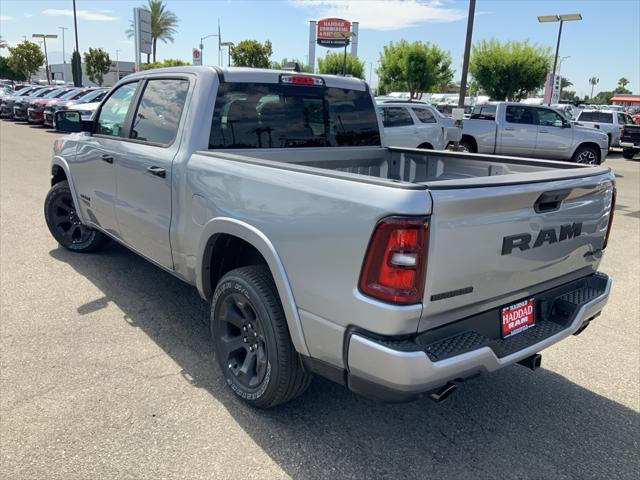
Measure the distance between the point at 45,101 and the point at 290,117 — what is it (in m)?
23.9

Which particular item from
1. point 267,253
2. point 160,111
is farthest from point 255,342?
point 160,111

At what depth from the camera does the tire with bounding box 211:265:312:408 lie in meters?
2.74

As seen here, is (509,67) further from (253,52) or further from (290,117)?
(290,117)

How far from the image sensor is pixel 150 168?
374 centimetres

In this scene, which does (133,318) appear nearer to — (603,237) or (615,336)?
(603,237)

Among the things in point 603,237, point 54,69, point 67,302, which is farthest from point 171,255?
point 54,69

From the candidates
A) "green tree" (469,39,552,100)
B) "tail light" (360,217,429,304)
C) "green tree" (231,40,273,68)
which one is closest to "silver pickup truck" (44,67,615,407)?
"tail light" (360,217,429,304)

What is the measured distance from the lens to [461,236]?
2252 millimetres

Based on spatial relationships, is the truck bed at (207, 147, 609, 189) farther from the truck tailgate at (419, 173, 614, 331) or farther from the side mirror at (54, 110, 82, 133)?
the side mirror at (54, 110, 82, 133)

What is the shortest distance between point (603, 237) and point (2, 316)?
436 cm

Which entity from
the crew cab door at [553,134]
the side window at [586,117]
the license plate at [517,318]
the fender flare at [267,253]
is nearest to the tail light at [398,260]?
the fender flare at [267,253]

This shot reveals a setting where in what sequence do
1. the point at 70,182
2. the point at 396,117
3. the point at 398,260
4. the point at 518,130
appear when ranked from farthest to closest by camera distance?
the point at 518,130 → the point at 396,117 → the point at 70,182 → the point at 398,260

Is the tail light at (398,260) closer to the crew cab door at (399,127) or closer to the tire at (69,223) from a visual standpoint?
the tire at (69,223)

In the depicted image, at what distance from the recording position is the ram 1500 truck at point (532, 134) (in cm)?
1558
